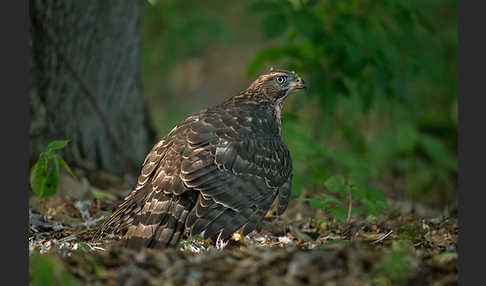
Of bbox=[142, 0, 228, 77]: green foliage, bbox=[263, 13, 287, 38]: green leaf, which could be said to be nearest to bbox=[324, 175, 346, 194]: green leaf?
bbox=[263, 13, 287, 38]: green leaf

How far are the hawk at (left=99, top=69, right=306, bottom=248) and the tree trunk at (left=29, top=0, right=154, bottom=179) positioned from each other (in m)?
1.85

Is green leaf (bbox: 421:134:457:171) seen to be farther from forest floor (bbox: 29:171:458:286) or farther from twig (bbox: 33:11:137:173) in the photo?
twig (bbox: 33:11:137:173)

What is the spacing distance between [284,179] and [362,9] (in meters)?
3.25

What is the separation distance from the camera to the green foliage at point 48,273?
2.99 meters

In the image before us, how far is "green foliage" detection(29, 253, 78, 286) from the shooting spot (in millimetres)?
2994

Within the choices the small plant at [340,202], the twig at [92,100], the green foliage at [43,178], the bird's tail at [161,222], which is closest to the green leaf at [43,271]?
the bird's tail at [161,222]

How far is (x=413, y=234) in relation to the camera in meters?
4.41

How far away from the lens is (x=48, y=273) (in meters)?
3.01

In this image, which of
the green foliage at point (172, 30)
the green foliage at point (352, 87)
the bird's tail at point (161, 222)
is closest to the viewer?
the bird's tail at point (161, 222)

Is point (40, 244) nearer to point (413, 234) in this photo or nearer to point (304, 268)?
point (304, 268)

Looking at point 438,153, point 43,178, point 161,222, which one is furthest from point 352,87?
point 43,178

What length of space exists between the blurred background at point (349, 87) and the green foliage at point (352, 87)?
0.02m

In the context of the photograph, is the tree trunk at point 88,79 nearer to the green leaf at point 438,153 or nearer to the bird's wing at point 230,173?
the bird's wing at point 230,173

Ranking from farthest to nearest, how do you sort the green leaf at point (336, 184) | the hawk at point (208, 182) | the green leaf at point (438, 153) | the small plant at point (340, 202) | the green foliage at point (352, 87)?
1. the green leaf at point (438, 153)
2. the green foliage at point (352, 87)
3. the green leaf at point (336, 184)
4. the small plant at point (340, 202)
5. the hawk at point (208, 182)
